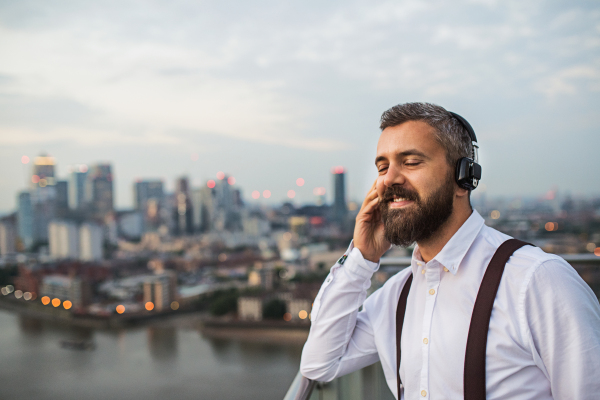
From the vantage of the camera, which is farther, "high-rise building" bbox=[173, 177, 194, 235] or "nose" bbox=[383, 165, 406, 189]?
"high-rise building" bbox=[173, 177, 194, 235]

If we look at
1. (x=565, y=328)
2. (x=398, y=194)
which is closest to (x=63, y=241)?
(x=398, y=194)

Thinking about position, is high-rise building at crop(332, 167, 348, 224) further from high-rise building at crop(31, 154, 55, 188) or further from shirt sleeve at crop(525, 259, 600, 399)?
shirt sleeve at crop(525, 259, 600, 399)

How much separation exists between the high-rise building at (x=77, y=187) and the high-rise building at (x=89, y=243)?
12.8 ft

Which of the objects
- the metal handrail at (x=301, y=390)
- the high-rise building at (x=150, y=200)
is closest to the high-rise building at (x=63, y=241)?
the high-rise building at (x=150, y=200)

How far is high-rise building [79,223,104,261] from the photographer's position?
2452 centimetres

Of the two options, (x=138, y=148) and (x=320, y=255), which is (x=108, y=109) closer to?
(x=138, y=148)

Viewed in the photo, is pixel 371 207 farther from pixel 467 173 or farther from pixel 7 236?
pixel 7 236

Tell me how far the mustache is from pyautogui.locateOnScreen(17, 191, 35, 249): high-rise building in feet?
85.7

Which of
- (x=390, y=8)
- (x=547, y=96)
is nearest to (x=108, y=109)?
(x=390, y=8)

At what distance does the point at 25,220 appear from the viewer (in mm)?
23328

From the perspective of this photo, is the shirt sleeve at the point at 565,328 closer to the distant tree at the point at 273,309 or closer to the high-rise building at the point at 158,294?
the distant tree at the point at 273,309

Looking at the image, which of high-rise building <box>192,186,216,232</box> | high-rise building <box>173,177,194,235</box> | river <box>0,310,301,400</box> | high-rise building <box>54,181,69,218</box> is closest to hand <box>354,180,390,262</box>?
river <box>0,310,301,400</box>

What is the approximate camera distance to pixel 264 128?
102 ft

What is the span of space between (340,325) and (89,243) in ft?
90.4
